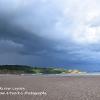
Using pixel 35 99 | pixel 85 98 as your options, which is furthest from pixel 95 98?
pixel 35 99

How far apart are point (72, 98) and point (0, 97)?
7.85 metres

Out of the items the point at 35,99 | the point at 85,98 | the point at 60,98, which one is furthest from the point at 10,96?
the point at 85,98

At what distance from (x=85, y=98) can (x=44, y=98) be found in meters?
4.54

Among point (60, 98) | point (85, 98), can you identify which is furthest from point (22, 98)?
point (85, 98)

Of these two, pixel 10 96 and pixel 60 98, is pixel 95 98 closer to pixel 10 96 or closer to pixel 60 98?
pixel 60 98

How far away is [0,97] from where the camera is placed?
2897cm

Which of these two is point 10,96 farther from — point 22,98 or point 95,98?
point 95,98

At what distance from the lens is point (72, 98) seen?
2961 centimetres

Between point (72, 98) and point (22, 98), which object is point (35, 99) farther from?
point (72, 98)

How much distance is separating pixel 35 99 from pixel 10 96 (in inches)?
130

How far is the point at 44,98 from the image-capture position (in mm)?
29141

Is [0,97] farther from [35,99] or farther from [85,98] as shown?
[85,98]

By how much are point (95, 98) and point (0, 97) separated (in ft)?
34.0

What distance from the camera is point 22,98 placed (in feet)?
94.2
